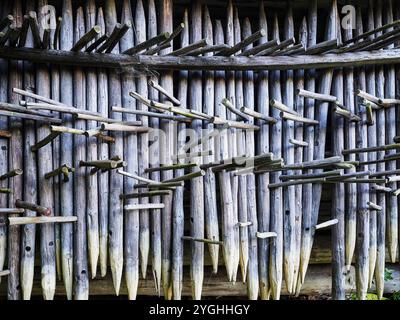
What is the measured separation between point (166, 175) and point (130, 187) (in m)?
0.25

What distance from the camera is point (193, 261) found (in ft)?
10.4

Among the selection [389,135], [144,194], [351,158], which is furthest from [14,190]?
[389,135]

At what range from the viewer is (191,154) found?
10.2ft

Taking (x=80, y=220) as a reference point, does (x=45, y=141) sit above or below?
above

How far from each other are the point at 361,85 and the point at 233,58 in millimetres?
959

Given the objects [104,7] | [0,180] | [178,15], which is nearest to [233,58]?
[178,15]

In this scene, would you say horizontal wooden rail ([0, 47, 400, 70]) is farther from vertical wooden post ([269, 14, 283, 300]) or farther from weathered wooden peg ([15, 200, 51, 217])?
weathered wooden peg ([15, 200, 51, 217])

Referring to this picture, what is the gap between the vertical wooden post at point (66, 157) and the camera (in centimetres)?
298

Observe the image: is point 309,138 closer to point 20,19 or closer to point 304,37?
point 304,37

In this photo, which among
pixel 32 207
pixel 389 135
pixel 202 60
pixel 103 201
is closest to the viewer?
pixel 32 207

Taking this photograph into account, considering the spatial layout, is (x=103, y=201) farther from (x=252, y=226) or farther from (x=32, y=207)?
(x=252, y=226)

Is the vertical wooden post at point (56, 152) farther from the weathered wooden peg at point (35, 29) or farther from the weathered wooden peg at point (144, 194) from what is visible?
the weathered wooden peg at point (144, 194)

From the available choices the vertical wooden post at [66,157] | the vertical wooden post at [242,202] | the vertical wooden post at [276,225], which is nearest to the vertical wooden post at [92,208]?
the vertical wooden post at [66,157]
